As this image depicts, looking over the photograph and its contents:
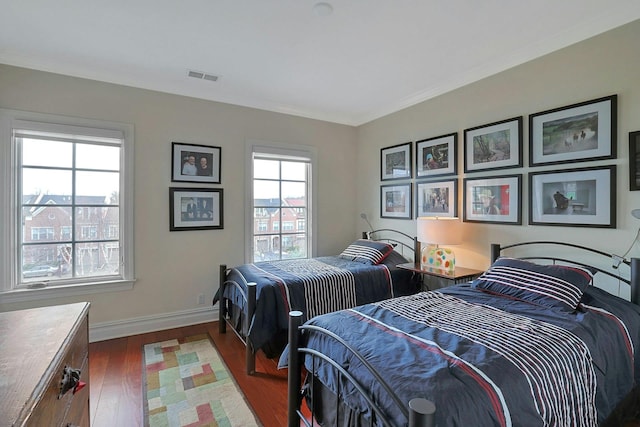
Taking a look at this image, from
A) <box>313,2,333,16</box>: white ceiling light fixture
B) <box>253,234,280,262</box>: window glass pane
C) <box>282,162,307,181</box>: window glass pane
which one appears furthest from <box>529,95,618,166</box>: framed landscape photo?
<box>253,234,280,262</box>: window glass pane

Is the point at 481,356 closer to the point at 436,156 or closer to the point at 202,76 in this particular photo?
the point at 436,156

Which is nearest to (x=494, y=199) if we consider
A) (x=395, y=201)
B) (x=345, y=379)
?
(x=395, y=201)

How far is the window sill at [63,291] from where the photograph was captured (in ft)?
8.94

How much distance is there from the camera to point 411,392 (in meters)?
1.12

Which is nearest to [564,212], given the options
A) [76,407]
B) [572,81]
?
[572,81]

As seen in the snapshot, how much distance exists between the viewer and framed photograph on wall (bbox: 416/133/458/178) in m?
3.27

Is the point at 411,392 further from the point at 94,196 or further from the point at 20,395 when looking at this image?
the point at 94,196

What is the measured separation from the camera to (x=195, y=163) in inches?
137

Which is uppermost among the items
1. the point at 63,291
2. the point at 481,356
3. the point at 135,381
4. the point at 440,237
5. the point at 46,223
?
the point at 46,223

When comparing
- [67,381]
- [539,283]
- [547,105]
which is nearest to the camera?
[67,381]

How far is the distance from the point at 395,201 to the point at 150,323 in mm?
3101

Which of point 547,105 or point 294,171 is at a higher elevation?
point 547,105

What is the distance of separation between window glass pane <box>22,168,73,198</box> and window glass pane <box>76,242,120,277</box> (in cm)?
55

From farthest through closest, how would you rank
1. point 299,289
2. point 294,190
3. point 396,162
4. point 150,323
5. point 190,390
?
point 294,190 < point 396,162 < point 150,323 < point 299,289 < point 190,390
